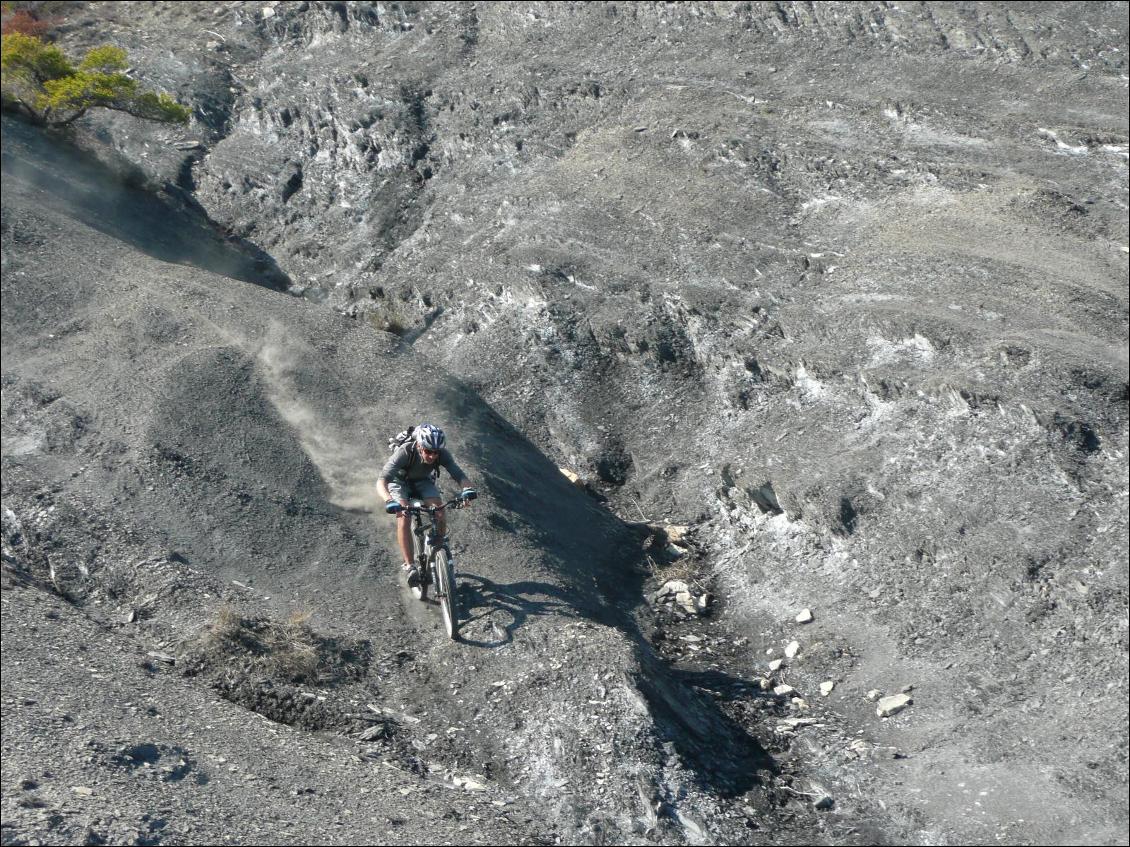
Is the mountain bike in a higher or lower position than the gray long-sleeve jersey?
lower

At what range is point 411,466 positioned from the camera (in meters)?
11.0

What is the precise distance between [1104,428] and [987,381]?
154cm

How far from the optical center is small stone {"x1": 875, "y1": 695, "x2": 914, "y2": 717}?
11.4 metres

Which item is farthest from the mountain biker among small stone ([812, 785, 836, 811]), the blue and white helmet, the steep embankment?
small stone ([812, 785, 836, 811])

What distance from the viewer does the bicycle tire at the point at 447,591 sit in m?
10.8

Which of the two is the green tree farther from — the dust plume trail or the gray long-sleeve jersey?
the gray long-sleeve jersey

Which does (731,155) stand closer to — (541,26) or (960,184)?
(960,184)

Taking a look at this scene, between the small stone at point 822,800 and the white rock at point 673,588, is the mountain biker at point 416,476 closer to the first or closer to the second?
the white rock at point 673,588

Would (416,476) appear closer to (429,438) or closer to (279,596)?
(429,438)

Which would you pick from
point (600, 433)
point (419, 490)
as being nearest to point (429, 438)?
point (419, 490)

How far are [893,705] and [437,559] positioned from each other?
16.1 feet

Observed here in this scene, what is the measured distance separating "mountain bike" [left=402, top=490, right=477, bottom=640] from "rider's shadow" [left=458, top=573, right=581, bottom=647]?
237mm

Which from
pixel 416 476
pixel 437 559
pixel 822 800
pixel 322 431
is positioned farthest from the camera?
pixel 322 431

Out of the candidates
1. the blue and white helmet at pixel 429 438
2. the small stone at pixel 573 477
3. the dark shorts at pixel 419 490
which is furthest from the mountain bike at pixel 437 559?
the small stone at pixel 573 477
